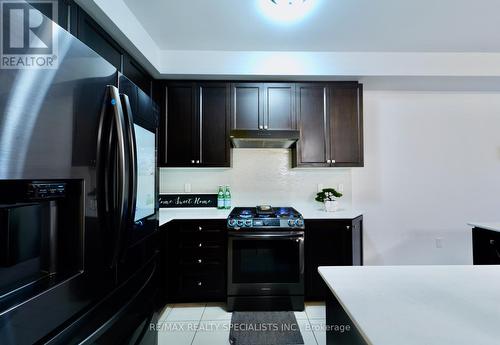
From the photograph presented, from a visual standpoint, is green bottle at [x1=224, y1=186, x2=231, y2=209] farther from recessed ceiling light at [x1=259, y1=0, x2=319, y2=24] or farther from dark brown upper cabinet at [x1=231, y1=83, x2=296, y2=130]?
recessed ceiling light at [x1=259, y1=0, x2=319, y2=24]

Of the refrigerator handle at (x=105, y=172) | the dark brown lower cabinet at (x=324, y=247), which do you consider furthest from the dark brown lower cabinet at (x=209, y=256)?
the refrigerator handle at (x=105, y=172)

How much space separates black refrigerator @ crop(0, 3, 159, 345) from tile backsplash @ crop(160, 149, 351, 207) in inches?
75.3

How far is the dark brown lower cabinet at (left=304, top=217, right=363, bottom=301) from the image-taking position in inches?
90.6

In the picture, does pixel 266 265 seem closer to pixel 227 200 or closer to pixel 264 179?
pixel 227 200

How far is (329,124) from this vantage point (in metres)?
2.65

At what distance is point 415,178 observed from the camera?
2963mm

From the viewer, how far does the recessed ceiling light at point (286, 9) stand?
174 centimetres

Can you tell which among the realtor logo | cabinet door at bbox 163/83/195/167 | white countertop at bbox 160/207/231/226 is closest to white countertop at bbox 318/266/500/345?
the realtor logo

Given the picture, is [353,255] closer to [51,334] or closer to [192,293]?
[192,293]

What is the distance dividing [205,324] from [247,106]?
222 centimetres

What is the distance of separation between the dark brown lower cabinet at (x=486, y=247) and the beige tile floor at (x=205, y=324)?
4.82ft

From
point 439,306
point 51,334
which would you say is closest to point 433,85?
point 439,306

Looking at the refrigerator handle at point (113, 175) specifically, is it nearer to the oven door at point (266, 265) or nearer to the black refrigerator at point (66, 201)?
the black refrigerator at point (66, 201)

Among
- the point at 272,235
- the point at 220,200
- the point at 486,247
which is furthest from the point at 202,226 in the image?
the point at 486,247
